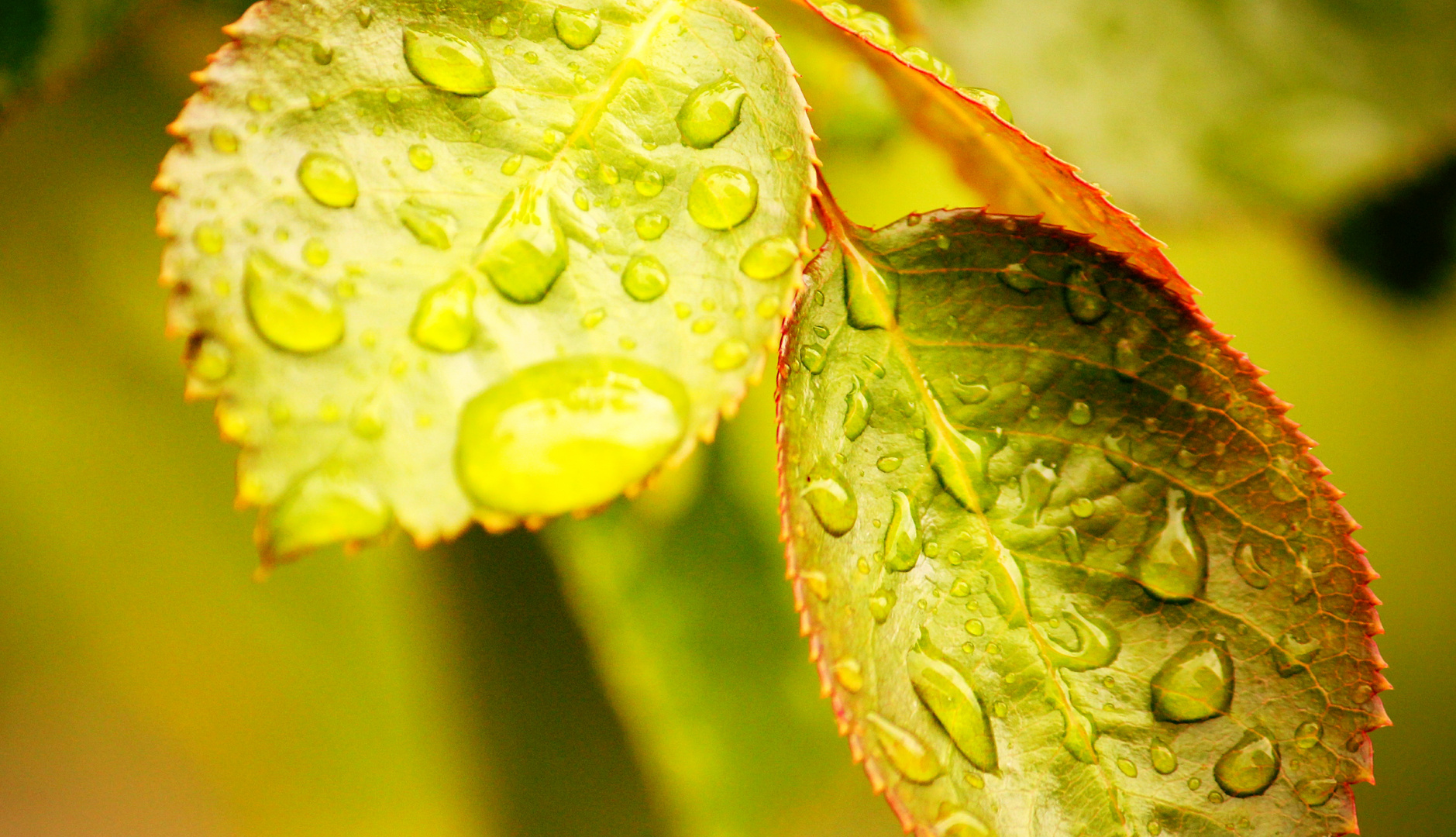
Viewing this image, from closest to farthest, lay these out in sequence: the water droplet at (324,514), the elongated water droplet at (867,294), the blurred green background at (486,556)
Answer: the water droplet at (324,514), the elongated water droplet at (867,294), the blurred green background at (486,556)

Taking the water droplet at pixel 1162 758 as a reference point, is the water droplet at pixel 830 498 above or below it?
above

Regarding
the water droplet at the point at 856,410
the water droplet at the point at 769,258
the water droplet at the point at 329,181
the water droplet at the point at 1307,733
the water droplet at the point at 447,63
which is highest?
the water droplet at the point at 769,258

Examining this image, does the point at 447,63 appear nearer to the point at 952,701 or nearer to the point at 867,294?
the point at 867,294

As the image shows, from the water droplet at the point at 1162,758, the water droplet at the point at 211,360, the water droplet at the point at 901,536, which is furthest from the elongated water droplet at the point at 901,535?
the water droplet at the point at 211,360

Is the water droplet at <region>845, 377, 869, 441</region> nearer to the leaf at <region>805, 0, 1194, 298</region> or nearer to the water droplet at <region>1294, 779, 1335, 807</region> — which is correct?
the leaf at <region>805, 0, 1194, 298</region>

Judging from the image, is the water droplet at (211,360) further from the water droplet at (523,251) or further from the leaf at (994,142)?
the leaf at (994,142)

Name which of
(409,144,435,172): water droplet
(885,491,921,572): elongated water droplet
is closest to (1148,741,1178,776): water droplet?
(885,491,921,572): elongated water droplet

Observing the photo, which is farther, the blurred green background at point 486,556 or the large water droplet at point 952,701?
the blurred green background at point 486,556

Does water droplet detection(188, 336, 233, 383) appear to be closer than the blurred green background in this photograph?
Yes
